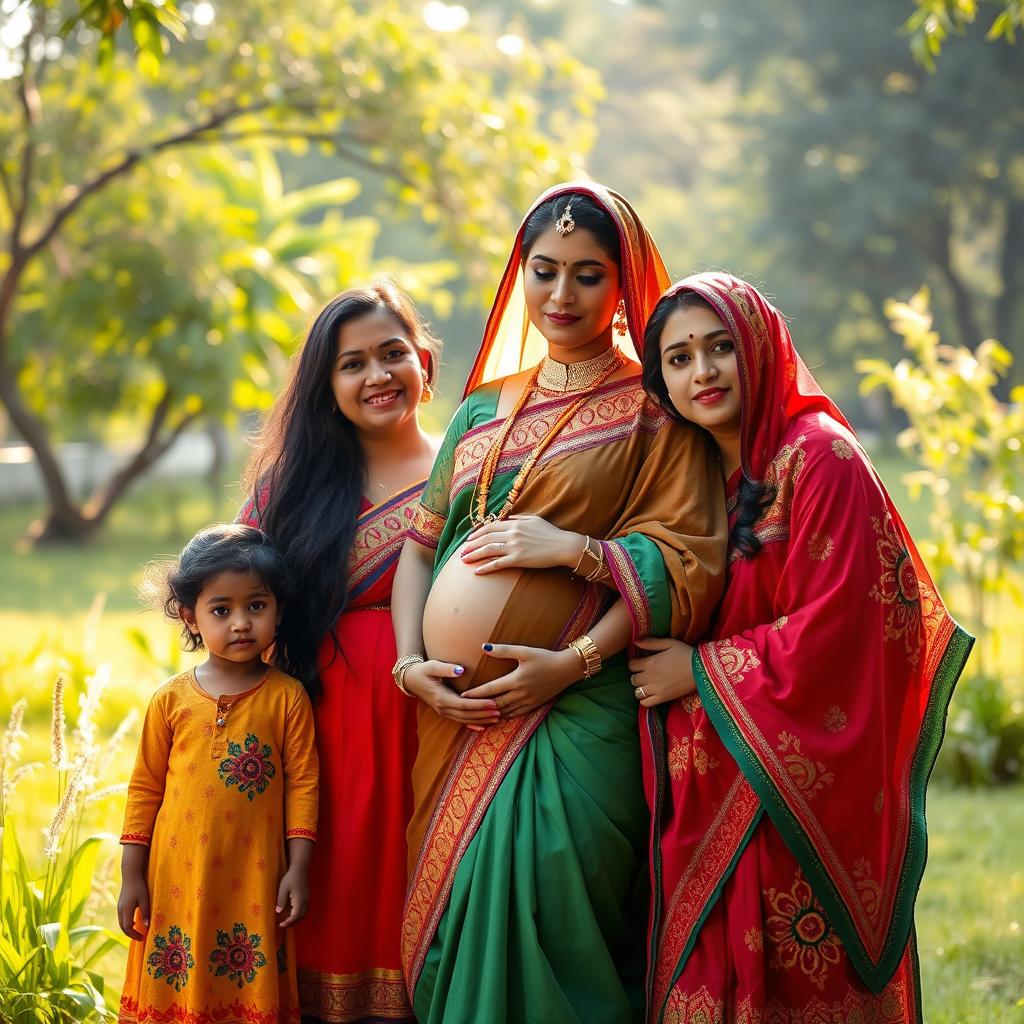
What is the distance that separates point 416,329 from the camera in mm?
3273

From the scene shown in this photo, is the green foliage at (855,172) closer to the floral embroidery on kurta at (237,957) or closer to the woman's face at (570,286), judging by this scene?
the woman's face at (570,286)

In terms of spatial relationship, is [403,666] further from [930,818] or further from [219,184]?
[219,184]

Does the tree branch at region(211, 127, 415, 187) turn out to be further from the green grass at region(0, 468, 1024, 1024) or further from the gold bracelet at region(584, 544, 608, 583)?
the gold bracelet at region(584, 544, 608, 583)

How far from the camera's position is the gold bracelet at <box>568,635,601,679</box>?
8.86 feet

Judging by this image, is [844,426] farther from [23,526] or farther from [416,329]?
[23,526]

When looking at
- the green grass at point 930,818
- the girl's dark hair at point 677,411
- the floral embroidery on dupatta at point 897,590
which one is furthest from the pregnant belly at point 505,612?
the green grass at point 930,818

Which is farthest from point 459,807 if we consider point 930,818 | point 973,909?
point 930,818

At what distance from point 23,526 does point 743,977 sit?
16.0 meters

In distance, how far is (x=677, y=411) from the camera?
9.04 ft

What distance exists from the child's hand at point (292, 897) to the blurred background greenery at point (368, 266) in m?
0.53

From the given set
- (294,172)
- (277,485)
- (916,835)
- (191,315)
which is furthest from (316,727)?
(294,172)

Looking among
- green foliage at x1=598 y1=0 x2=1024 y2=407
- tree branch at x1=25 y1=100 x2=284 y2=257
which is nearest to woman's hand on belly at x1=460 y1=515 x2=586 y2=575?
tree branch at x1=25 y1=100 x2=284 y2=257

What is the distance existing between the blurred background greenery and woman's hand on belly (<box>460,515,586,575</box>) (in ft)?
2.51

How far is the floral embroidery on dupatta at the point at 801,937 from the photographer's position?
2537 mm
